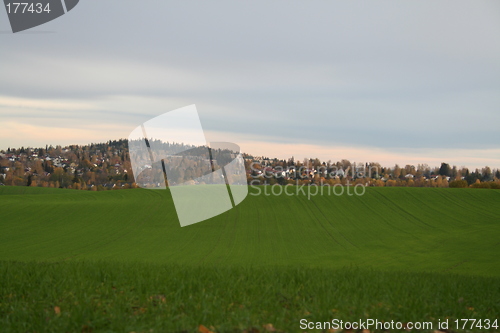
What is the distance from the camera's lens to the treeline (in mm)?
64562

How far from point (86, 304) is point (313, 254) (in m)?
23.3

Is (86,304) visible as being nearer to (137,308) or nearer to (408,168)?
(137,308)

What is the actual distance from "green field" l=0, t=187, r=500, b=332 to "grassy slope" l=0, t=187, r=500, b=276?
13cm

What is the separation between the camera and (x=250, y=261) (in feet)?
77.6

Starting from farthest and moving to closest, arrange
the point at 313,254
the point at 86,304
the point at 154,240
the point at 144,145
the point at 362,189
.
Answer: the point at 362,189, the point at 154,240, the point at 313,254, the point at 144,145, the point at 86,304

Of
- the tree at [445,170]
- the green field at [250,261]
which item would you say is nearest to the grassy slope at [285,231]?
the green field at [250,261]

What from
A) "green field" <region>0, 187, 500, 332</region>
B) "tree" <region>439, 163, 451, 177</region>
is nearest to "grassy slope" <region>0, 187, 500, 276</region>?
"green field" <region>0, 187, 500, 332</region>

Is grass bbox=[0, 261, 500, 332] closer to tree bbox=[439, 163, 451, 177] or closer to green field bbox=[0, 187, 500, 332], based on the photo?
green field bbox=[0, 187, 500, 332]

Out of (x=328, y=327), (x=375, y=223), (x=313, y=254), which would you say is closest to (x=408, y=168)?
(x=375, y=223)

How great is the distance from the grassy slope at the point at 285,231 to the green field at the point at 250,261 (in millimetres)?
130

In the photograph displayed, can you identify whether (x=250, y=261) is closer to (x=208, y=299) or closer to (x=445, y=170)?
(x=208, y=299)

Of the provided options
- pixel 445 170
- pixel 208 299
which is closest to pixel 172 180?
pixel 208 299

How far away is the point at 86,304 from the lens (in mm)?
5672

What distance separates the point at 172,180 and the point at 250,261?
6.72 m
